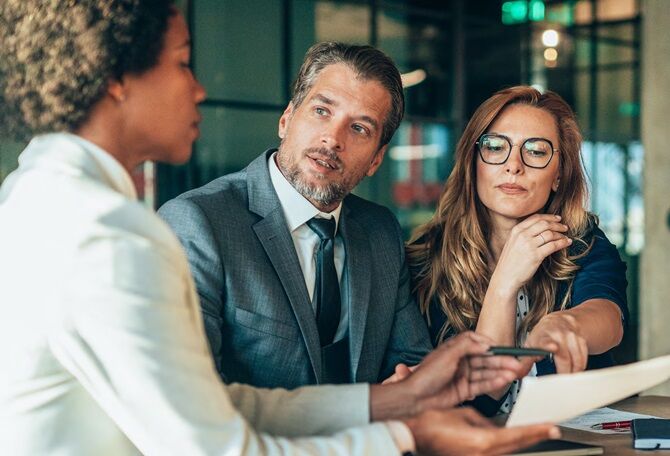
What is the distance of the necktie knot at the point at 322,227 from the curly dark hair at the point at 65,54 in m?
1.11

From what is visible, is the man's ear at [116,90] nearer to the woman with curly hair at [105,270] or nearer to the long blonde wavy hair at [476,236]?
the woman with curly hair at [105,270]

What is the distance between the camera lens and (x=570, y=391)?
4.74ft

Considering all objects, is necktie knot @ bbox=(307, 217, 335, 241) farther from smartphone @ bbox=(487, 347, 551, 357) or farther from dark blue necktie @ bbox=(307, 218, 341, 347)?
smartphone @ bbox=(487, 347, 551, 357)

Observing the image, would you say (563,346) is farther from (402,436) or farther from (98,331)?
(98,331)

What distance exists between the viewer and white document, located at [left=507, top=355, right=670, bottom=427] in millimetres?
1410

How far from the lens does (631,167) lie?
11.7 meters

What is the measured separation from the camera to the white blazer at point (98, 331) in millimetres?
1252

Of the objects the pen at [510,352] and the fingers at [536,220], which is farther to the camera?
the fingers at [536,220]

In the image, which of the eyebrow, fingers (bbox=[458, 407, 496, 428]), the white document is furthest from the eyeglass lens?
fingers (bbox=[458, 407, 496, 428])

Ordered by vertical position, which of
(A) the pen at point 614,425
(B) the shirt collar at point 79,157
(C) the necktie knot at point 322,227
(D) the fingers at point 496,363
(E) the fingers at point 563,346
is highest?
(B) the shirt collar at point 79,157

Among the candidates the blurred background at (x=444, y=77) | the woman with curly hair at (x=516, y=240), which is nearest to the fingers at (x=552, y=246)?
the woman with curly hair at (x=516, y=240)

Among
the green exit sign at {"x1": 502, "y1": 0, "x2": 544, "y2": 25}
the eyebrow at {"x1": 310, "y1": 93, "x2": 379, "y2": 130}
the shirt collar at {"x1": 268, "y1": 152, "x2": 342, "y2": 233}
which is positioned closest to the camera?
the shirt collar at {"x1": 268, "y1": 152, "x2": 342, "y2": 233}

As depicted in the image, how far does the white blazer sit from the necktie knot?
42.9 inches

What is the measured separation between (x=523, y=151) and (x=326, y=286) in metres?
0.81
